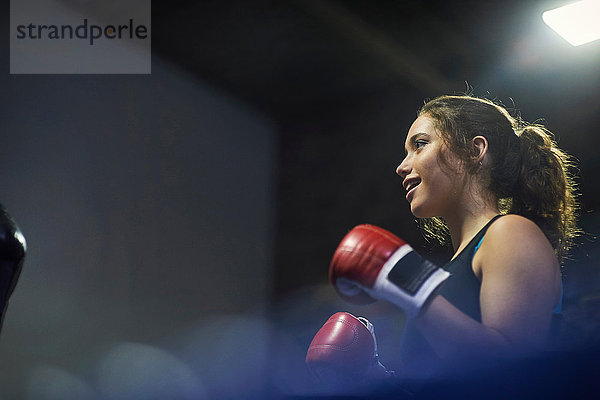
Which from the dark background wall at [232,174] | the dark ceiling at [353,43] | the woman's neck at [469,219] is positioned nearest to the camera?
the woman's neck at [469,219]

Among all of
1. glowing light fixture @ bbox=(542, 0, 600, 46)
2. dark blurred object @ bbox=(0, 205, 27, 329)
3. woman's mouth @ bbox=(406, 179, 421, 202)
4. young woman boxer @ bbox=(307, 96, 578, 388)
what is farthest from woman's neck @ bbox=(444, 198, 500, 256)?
glowing light fixture @ bbox=(542, 0, 600, 46)

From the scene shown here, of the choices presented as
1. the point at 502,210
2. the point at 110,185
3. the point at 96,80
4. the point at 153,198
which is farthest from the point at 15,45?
the point at 502,210

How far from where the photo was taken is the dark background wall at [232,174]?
3410mm

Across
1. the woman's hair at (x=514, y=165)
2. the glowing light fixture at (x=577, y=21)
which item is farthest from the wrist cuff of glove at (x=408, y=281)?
the glowing light fixture at (x=577, y=21)

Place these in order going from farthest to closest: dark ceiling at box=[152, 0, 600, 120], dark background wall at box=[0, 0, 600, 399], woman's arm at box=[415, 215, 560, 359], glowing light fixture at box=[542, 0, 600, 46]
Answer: dark background wall at box=[0, 0, 600, 399], dark ceiling at box=[152, 0, 600, 120], glowing light fixture at box=[542, 0, 600, 46], woman's arm at box=[415, 215, 560, 359]

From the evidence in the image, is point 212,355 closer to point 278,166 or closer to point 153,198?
point 153,198

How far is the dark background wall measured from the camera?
3.41 m

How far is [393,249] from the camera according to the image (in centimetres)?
112

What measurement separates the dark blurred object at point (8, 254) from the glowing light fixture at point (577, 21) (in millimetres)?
2562

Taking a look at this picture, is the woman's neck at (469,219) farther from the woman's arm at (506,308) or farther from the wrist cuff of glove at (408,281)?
the wrist cuff of glove at (408,281)

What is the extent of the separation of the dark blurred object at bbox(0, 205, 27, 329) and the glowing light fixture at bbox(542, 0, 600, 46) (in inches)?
101

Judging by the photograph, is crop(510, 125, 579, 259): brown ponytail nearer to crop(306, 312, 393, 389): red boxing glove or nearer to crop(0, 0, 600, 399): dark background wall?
crop(306, 312, 393, 389): red boxing glove

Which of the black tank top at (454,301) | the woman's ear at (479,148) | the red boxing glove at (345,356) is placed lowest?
the red boxing glove at (345,356)

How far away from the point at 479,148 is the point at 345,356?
2.09ft
